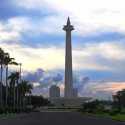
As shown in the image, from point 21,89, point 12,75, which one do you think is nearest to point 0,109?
point 12,75

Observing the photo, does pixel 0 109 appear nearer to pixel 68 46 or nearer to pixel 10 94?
pixel 10 94

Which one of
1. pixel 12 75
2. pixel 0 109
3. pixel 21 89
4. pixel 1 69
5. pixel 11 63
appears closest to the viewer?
pixel 0 109

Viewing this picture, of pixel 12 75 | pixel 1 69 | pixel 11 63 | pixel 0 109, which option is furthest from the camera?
pixel 12 75

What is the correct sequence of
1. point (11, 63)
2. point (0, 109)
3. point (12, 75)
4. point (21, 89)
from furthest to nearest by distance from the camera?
point (21, 89) → point (12, 75) → point (11, 63) → point (0, 109)

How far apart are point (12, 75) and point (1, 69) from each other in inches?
2281

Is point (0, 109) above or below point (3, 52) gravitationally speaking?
below

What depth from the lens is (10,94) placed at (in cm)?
17975

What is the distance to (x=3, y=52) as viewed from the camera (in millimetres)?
124625

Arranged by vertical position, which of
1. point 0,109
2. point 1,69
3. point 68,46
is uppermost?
point 68,46

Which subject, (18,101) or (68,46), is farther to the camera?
(68,46)

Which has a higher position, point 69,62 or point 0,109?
point 69,62

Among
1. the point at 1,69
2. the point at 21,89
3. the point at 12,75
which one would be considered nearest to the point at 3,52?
the point at 1,69

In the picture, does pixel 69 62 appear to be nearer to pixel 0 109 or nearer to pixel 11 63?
pixel 11 63

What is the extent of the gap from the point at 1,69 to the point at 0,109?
744 inches
